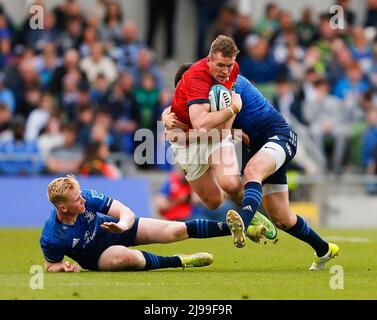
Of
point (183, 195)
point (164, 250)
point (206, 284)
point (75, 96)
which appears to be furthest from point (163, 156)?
point (206, 284)

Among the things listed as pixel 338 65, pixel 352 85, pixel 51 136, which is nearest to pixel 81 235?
pixel 51 136

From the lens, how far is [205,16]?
2730cm

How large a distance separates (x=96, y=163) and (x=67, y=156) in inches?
27.8

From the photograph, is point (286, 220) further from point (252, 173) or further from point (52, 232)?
point (52, 232)

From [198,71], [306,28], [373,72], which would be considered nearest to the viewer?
[198,71]

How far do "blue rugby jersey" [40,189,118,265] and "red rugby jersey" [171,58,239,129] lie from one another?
136 centimetres

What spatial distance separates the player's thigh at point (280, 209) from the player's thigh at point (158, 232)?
0.97 m

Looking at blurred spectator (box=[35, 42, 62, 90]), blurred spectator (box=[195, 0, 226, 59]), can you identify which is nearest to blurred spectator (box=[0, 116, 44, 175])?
blurred spectator (box=[35, 42, 62, 90])

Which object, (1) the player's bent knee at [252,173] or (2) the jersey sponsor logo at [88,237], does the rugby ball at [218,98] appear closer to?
(1) the player's bent knee at [252,173]

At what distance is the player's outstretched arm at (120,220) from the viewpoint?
1024 centimetres

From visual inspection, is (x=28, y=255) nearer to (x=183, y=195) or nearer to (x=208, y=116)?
(x=208, y=116)

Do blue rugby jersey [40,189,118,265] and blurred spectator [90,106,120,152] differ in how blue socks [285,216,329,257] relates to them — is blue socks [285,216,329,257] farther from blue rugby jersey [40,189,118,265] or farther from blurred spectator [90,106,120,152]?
blurred spectator [90,106,120,152]

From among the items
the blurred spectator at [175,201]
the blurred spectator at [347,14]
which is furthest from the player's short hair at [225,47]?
the blurred spectator at [347,14]

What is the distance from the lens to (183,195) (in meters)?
20.2
